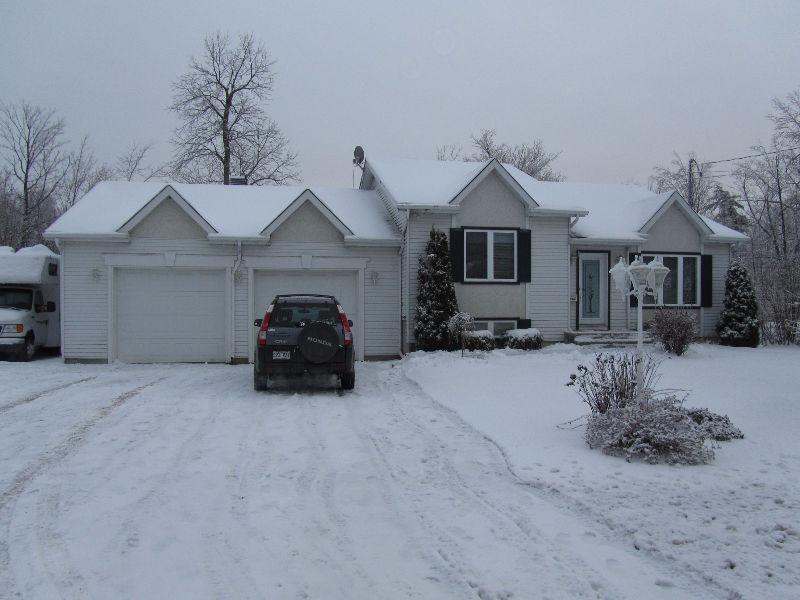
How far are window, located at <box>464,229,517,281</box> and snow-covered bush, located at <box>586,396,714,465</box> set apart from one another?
982 centimetres

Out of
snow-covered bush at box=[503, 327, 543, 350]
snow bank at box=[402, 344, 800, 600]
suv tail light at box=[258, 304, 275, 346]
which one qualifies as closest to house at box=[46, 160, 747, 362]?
snow-covered bush at box=[503, 327, 543, 350]

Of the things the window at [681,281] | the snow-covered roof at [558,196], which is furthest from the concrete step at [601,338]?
the snow-covered roof at [558,196]

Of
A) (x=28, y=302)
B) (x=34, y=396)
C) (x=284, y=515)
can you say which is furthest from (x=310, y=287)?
(x=284, y=515)

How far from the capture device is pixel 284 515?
196 inches

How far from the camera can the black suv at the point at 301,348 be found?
34.3 feet

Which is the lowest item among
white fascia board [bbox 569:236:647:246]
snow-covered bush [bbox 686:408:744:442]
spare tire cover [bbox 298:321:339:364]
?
snow-covered bush [bbox 686:408:744:442]

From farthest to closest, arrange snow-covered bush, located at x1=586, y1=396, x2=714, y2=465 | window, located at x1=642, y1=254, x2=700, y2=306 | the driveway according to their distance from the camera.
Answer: window, located at x1=642, y1=254, x2=700, y2=306 < snow-covered bush, located at x1=586, y1=396, x2=714, y2=465 < the driveway

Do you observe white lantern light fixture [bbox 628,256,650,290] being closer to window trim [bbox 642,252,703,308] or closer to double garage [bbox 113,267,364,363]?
double garage [bbox 113,267,364,363]

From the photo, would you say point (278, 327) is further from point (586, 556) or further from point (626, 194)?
point (626, 194)

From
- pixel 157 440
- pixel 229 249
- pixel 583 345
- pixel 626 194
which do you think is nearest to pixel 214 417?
pixel 157 440

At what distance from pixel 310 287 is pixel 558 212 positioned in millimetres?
7004

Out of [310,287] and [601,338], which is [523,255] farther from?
[310,287]

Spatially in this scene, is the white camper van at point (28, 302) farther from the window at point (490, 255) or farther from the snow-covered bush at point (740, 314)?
the snow-covered bush at point (740, 314)

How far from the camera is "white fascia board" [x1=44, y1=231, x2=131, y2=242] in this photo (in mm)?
15344
